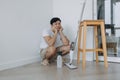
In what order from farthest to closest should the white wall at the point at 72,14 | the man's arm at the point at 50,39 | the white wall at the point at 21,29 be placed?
1. the white wall at the point at 72,14
2. the man's arm at the point at 50,39
3. the white wall at the point at 21,29

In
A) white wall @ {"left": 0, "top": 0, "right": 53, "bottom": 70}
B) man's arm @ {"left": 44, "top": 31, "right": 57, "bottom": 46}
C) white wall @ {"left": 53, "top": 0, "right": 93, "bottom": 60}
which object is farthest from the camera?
white wall @ {"left": 53, "top": 0, "right": 93, "bottom": 60}

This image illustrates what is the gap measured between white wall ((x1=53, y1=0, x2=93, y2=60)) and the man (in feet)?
1.94

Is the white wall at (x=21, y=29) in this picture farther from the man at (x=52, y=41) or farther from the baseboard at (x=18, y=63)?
the man at (x=52, y=41)

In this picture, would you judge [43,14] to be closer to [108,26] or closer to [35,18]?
[35,18]

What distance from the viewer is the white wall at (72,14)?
4363 mm

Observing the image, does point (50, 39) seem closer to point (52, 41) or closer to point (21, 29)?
point (52, 41)

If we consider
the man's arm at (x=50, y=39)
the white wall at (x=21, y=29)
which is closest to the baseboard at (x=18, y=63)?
the white wall at (x=21, y=29)

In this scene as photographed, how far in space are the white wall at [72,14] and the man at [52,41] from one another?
0.59 m

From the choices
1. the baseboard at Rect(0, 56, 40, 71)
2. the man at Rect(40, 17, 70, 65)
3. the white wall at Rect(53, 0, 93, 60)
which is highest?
the white wall at Rect(53, 0, 93, 60)

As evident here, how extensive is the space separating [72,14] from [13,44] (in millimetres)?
1549

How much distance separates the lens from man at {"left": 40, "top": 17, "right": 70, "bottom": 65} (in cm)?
378

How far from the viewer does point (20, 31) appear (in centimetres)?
375

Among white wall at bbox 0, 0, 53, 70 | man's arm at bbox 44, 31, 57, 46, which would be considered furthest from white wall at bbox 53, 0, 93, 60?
man's arm at bbox 44, 31, 57, 46

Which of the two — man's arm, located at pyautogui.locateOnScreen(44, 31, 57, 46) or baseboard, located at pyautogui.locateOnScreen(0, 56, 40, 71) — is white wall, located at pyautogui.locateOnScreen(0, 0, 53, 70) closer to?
baseboard, located at pyautogui.locateOnScreen(0, 56, 40, 71)
